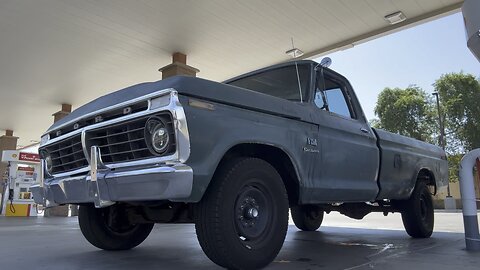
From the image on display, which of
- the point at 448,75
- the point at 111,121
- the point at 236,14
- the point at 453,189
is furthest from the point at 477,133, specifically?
the point at 111,121

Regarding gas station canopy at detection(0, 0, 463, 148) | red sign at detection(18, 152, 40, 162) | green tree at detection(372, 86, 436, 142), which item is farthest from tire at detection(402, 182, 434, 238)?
green tree at detection(372, 86, 436, 142)

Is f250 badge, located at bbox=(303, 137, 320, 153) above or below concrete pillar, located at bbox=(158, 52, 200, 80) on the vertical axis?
below

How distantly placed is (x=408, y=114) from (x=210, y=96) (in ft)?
92.8

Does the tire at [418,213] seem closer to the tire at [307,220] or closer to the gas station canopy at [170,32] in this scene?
the tire at [307,220]

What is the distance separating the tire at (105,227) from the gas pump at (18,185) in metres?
16.5

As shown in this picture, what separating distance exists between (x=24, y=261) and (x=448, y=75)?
93.8ft

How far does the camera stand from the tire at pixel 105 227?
4.32 metres

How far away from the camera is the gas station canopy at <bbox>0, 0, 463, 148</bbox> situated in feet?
32.8

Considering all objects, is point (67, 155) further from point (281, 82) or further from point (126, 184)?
point (281, 82)

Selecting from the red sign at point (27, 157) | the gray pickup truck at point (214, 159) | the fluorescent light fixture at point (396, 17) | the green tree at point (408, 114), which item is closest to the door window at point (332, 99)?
the gray pickup truck at point (214, 159)

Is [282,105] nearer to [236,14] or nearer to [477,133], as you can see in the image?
[236,14]

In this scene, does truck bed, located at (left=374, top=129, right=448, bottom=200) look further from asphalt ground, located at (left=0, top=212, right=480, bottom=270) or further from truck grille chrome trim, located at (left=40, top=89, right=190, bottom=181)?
truck grille chrome trim, located at (left=40, top=89, right=190, bottom=181)

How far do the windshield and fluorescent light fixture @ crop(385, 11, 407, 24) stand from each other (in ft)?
24.0

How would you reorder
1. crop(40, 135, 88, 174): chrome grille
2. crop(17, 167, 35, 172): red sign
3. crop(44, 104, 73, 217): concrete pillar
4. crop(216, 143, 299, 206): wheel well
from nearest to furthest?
crop(216, 143, 299, 206): wheel well → crop(40, 135, 88, 174): chrome grille → crop(44, 104, 73, 217): concrete pillar → crop(17, 167, 35, 172): red sign
